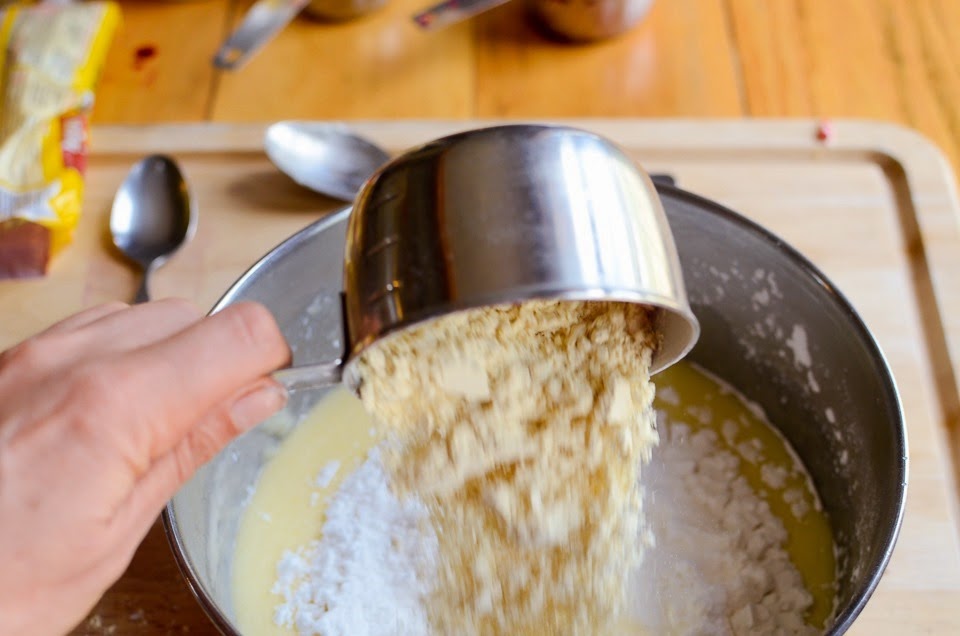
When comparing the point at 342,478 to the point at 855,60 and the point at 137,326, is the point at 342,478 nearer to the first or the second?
the point at 137,326

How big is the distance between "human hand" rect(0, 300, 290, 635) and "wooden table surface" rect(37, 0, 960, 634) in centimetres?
68

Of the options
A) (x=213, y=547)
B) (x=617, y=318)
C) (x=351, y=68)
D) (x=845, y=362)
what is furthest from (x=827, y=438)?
(x=351, y=68)

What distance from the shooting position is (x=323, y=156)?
1.01 metres

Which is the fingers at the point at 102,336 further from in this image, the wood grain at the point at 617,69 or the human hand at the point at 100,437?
the wood grain at the point at 617,69

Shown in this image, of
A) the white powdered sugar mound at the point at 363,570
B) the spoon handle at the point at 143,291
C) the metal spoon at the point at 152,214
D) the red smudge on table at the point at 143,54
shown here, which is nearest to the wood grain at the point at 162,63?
the red smudge on table at the point at 143,54

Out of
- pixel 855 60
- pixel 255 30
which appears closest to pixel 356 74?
pixel 255 30

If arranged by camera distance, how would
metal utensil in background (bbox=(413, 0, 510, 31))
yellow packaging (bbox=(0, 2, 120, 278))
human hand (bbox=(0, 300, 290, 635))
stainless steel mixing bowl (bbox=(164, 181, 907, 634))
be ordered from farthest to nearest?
metal utensil in background (bbox=(413, 0, 510, 31)) → yellow packaging (bbox=(0, 2, 120, 278)) → stainless steel mixing bowl (bbox=(164, 181, 907, 634)) → human hand (bbox=(0, 300, 290, 635))

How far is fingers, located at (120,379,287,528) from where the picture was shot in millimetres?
525

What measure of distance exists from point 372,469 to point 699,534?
315mm

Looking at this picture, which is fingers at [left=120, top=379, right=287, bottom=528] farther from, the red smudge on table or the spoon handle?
the red smudge on table

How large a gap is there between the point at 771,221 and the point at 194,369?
701 millimetres

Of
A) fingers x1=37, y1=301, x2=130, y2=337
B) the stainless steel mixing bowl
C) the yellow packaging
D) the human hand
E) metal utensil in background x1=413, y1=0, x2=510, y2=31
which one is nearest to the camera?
the human hand

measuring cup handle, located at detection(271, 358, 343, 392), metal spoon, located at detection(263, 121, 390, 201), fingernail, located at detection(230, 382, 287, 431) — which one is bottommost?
fingernail, located at detection(230, 382, 287, 431)

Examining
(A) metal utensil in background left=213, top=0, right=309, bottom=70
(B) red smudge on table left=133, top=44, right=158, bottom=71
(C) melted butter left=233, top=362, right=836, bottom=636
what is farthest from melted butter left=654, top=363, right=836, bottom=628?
(B) red smudge on table left=133, top=44, right=158, bottom=71
